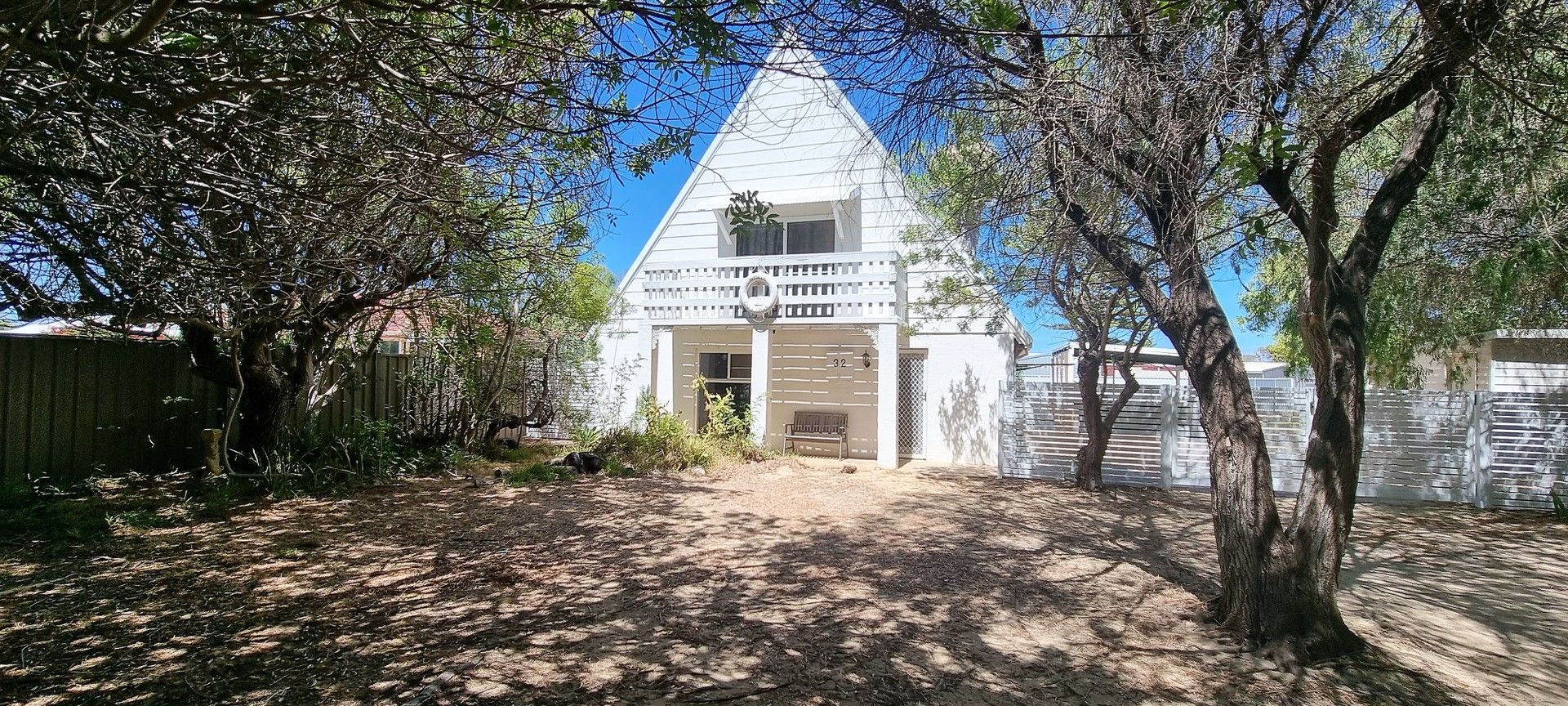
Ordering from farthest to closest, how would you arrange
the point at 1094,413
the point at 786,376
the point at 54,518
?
1. the point at 786,376
2. the point at 1094,413
3. the point at 54,518

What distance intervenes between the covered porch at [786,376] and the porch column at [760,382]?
1 centimetres

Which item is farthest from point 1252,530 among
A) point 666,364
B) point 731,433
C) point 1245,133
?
point 666,364

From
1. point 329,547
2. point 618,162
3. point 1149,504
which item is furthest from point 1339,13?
point 329,547

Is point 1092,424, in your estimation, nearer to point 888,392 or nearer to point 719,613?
point 888,392

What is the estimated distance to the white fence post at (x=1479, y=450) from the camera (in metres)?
8.75

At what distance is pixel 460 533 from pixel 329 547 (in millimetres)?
1000

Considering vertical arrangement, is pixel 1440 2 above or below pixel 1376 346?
above

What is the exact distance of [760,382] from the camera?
12.5m

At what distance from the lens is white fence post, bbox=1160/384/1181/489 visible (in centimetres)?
1001

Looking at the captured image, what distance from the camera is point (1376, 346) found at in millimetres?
11125

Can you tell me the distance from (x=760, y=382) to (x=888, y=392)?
2258mm

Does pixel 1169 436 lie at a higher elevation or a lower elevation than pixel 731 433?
higher

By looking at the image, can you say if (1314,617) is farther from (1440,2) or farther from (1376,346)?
(1376,346)

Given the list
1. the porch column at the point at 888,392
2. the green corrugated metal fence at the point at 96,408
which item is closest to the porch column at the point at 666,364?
the porch column at the point at 888,392
